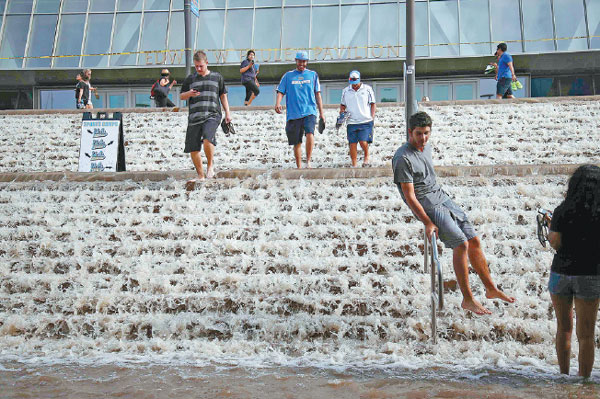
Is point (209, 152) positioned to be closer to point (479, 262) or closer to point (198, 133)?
point (198, 133)

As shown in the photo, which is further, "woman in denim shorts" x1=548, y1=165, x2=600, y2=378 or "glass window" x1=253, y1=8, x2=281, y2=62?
"glass window" x1=253, y1=8, x2=281, y2=62

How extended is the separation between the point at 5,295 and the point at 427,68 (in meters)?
21.2

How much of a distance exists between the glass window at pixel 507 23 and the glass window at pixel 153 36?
12.7 meters

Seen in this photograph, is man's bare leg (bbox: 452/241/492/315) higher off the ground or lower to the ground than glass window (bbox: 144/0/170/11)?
lower

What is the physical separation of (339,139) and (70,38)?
18453 millimetres

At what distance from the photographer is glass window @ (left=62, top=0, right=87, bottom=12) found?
28188 mm

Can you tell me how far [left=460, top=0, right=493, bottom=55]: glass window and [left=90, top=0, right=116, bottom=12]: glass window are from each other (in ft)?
45.9

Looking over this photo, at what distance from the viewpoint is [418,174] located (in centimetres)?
529

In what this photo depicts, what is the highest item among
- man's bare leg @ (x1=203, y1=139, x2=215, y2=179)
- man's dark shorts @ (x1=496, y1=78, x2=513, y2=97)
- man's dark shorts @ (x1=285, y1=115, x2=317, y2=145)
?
man's dark shorts @ (x1=496, y1=78, x2=513, y2=97)

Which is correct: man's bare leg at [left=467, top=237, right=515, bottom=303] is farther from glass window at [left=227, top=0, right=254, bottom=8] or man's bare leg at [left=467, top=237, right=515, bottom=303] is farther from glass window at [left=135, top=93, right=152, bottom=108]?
glass window at [left=227, top=0, right=254, bottom=8]

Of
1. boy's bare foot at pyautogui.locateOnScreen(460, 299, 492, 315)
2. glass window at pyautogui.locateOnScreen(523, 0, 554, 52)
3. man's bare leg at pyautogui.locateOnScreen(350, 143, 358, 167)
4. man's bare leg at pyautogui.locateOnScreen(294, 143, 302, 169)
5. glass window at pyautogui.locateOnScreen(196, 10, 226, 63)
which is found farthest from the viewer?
glass window at pyautogui.locateOnScreen(196, 10, 226, 63)

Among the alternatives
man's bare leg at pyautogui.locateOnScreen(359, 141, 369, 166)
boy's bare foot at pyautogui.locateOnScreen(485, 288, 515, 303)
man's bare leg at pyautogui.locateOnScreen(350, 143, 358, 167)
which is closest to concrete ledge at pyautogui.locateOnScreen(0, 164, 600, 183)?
man's bare leg at pyautogui.locateOnScreen(350, 143, 358, 167)

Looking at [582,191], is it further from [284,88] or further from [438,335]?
[284,88]

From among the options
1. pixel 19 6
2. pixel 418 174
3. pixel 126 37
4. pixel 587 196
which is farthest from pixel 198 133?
pixel 19 6
